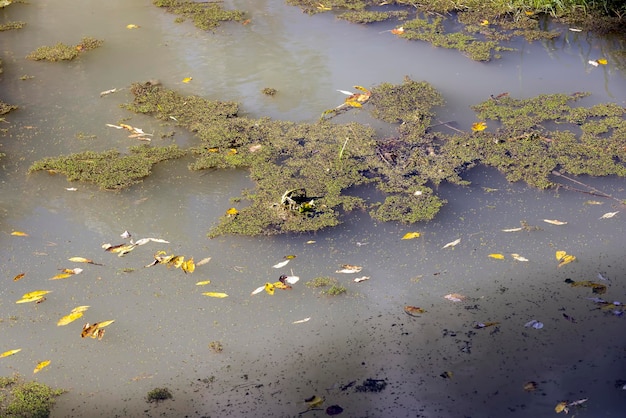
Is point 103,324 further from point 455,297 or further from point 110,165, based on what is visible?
point 455,297

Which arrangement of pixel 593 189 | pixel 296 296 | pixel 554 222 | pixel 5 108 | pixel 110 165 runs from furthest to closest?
1. pixel 5 108
2. pixel 110 165
3. pixel 593 189
4. pixel 554 222
5. pixel 296 296

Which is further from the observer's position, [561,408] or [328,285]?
[328,285]

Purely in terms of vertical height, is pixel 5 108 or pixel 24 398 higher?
pixel 5 108

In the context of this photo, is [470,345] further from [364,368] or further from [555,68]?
[555,68]

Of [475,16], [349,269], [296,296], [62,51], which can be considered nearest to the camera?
[296,296]

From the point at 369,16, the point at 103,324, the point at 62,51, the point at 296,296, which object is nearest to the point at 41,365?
the point at 103,324

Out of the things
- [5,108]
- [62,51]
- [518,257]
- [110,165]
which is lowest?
[518,257]

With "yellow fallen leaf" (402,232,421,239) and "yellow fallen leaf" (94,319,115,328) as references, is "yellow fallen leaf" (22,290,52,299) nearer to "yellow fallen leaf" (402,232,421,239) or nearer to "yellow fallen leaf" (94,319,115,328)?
"yellow fallen leaf" (94,319,115,328)

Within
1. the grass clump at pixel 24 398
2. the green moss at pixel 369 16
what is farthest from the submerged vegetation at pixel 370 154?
the green moss at pixel 369 16

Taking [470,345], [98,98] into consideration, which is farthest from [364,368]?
[98,98]
